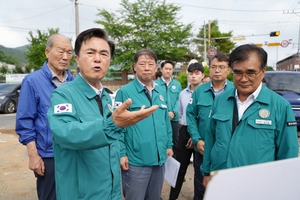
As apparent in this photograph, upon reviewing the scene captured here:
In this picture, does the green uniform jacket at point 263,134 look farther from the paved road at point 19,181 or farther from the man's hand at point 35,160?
the paved road at point 19,181

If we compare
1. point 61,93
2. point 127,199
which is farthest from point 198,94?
point 61,93

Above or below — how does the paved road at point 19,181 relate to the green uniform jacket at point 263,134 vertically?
below

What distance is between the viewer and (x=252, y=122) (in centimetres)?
166

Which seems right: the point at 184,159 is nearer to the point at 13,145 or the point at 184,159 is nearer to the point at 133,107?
the point at 133,107

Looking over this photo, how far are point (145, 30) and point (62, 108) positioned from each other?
23.5 meters

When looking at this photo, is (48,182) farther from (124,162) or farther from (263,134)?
(263,134)

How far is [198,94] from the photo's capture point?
2867 mm

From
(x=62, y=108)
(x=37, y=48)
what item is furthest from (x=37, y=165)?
(x=37, y=48)

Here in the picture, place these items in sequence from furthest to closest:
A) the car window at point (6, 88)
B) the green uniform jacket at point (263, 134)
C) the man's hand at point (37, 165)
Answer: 1. the car window at point (6, 88)
2. the man's hand at point (37, 165)
3. the green uniform jacket at point (263, 134)

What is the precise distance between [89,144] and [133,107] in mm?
1293

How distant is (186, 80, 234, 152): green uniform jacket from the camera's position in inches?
108

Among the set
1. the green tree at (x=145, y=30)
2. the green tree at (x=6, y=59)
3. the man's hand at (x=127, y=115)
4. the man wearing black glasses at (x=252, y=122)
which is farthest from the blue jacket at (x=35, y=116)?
the green tree at (x=6, y=59)

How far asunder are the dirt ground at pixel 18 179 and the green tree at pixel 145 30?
1877 cm

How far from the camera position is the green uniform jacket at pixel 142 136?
2287 millimetres
